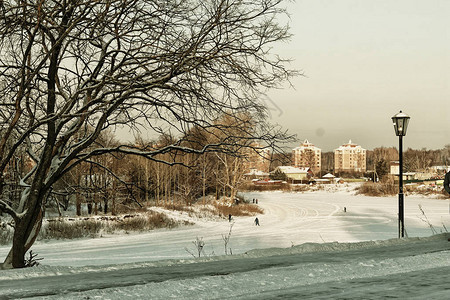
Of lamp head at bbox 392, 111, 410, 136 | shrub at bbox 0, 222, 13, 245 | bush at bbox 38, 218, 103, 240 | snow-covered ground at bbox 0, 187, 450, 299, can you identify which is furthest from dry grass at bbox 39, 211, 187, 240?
snow-covered ground at bbox 0, 187, 450, 299

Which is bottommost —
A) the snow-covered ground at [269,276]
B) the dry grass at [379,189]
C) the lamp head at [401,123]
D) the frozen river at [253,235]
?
the frozen river at [253,235]

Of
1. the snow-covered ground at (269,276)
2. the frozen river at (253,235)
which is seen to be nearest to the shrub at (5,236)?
the frozen river at (253,235)

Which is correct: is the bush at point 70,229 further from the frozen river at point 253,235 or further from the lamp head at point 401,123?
the lamp head at point 401,123

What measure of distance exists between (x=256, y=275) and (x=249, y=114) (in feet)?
15.0

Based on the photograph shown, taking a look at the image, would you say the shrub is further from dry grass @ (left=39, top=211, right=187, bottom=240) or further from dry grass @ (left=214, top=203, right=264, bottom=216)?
dry grass @ (left=214, top=203, right=264, bottom=216)

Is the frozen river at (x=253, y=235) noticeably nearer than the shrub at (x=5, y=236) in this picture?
Yes

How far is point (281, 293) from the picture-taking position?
151 inches

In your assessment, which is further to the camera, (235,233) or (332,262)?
(235,233)

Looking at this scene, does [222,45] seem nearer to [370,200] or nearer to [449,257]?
[449,257]

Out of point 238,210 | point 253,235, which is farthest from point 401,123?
point 238,210

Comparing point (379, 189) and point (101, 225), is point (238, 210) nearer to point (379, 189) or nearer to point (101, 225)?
point (101, 225)

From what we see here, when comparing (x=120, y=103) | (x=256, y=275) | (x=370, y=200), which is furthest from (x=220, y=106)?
(x=370, y=200)

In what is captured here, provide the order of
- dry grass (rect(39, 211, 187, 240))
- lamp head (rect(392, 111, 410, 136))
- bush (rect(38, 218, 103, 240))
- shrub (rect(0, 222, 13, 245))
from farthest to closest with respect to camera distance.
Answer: dry grass (rect(39, 211, 187, 240)) < bush (rect(38, 218, 103, 240)) < shrub (rect(0, 222, 13, 245)) < lamp head (rect(392, 111, 410, 136))

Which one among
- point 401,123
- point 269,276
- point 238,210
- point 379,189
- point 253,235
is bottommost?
point 253,235
